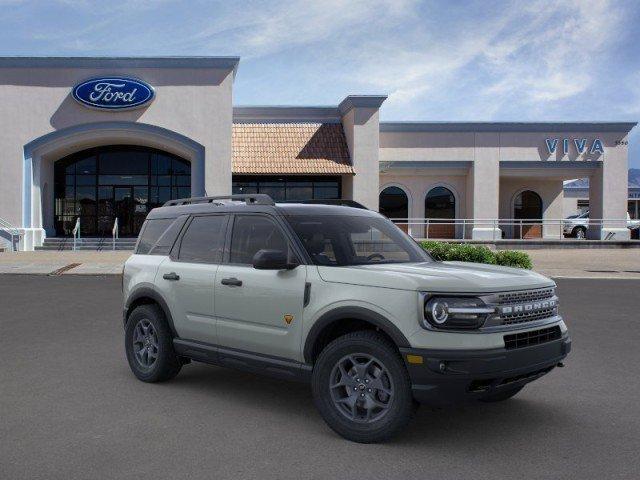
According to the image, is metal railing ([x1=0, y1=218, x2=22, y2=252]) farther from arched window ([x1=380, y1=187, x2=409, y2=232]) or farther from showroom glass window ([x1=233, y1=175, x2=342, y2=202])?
arched window ([x1=380, y1=187, x2=409, y2=232])

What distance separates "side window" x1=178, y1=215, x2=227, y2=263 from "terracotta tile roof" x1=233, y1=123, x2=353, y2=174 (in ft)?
78.2

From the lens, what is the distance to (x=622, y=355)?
802 cm

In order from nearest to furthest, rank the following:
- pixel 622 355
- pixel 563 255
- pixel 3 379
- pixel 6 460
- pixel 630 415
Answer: pixel 6 460 → pixel 630 415 → pixel 3 379 → pixel 622 355 → pixel 563 255

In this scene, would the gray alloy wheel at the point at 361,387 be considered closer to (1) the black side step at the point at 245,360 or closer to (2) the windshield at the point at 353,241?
(1) the black side step at the point at 245,360

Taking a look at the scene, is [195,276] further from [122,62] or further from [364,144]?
[364,144]

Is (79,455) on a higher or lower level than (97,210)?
lower

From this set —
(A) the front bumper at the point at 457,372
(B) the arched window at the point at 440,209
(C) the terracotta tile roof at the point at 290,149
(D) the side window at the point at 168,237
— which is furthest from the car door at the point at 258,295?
(B) the arched window at the point at 440,209

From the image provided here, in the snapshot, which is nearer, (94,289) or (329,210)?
(329,210)

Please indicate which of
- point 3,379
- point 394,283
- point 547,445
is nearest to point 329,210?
point 394,283

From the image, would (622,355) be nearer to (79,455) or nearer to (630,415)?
(630,415)

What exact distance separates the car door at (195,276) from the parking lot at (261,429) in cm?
65

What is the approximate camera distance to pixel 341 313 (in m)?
4.79

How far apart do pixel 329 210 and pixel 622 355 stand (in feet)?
15.0

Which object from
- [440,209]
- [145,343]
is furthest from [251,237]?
[440,209]
